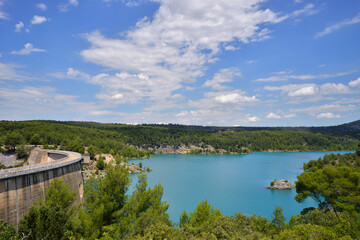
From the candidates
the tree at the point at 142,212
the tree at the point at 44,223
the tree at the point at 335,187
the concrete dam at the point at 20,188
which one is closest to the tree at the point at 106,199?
the tree at the point at 142,212

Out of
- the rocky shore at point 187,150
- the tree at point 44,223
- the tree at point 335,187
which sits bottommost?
the rocky shore at point 187,150

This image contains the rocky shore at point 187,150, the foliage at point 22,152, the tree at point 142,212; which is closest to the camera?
the tree at point 142,212

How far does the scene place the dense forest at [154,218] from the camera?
12.2 m

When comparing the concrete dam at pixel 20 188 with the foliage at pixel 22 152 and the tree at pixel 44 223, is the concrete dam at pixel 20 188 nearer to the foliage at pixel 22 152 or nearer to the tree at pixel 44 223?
the tree at pixel 44 223

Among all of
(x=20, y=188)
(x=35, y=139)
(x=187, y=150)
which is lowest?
(x=187, y=150)

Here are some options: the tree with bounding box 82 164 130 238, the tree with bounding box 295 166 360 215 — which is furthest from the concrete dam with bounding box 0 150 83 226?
the tree with bounding box 295 166 360 215

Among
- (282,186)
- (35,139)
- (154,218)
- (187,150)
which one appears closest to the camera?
(154,218)

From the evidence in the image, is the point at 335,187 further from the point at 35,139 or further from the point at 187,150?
the point at 187,150

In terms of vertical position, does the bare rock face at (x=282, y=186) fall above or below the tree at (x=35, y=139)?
below

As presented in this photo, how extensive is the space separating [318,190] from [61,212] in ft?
78.6

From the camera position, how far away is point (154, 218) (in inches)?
612

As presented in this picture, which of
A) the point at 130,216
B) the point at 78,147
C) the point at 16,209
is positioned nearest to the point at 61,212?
the point at 130,216

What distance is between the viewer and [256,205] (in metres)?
38.9

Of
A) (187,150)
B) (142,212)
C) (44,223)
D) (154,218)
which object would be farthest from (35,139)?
(187,150)
